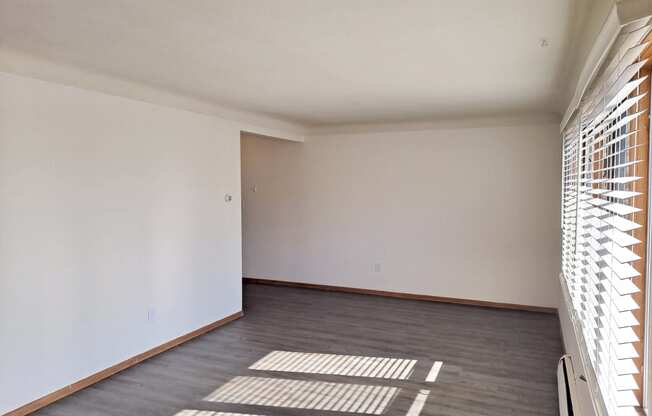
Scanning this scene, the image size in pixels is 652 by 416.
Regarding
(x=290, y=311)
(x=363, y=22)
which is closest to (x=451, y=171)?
(x=290, y=311)

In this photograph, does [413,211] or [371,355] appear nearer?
[371,355]

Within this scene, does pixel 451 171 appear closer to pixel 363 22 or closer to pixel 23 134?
pixel 363 22

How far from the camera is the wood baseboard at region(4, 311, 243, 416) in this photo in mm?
3240

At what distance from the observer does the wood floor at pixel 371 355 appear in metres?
3.31

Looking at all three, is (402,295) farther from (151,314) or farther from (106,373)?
(106,373)

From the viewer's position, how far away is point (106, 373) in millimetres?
3818

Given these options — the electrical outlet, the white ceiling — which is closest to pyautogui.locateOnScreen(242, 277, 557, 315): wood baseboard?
the white ceiling

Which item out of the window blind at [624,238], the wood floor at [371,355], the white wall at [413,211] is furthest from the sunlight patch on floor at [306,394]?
the white wall at [413,211]

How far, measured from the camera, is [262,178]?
7.48 m

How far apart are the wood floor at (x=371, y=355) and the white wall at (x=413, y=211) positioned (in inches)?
20.6

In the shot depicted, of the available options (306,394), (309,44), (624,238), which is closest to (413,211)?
(306,394)

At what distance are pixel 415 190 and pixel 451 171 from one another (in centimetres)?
56

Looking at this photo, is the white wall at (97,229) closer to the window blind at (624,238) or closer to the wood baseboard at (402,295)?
the wood baseboard at (402,295)

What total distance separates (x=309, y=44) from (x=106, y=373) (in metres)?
3.13
